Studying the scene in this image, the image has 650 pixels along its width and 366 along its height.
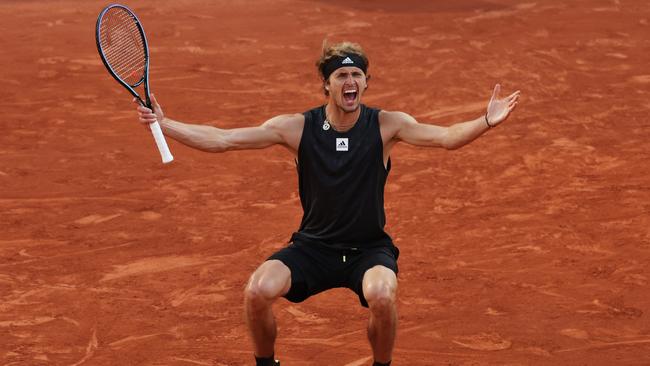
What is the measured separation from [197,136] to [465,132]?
1574 mm

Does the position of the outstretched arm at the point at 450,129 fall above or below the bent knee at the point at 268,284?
above

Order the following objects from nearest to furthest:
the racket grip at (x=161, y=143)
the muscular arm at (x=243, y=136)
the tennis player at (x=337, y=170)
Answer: the racket grip at (x=161, y=143) < the tennis player at (x=337, y=170) < the muscular arm at (x=243, y=136)

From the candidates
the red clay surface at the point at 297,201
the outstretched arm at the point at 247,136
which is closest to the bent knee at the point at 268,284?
the outstretched arm at the point at 247,136

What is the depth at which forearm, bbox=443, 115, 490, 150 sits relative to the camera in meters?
6.86

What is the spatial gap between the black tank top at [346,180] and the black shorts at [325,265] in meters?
0.05

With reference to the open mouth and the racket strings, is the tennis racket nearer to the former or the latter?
the racket strings

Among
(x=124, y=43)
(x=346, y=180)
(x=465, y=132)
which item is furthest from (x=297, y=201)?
(x=465, y=132)

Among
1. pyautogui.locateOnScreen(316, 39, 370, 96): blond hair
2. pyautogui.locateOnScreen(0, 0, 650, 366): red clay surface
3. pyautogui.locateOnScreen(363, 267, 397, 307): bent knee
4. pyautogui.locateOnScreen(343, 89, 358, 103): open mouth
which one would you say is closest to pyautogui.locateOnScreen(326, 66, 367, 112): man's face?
pyautogui.locateOnScreen(343, 89, 358, 103): open mouth

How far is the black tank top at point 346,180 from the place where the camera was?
23.2 ft

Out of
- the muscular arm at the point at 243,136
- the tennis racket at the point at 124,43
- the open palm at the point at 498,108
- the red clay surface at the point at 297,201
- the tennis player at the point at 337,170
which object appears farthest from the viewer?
the red clay surface at the point at 297,201

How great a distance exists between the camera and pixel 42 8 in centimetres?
1862

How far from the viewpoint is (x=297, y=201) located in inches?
427

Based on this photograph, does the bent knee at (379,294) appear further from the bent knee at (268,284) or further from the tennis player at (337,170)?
the bent knee at (268,284)

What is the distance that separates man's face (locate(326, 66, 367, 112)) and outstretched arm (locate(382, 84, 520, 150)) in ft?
1.02
